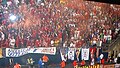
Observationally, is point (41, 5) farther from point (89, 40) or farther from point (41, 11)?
point (89, 40)

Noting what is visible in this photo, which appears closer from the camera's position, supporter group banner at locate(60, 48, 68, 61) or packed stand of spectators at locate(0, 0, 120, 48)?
packed stand of spectators at locate(0, 0, 120, 48)

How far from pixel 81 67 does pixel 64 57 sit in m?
0.33

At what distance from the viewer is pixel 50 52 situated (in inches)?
111

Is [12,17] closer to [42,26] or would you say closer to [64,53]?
[42,26]

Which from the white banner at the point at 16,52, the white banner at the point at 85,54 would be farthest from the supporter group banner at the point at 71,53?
the white banner at the point at 16,52

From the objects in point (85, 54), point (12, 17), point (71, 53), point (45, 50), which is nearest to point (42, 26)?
point (45, 50)

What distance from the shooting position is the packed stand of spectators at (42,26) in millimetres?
2525

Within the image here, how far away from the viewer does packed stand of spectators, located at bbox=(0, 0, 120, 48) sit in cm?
253

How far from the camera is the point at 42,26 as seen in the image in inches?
109

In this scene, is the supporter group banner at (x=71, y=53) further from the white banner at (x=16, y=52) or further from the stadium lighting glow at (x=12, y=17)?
the stadium lighting glow at (x=12, y=17)

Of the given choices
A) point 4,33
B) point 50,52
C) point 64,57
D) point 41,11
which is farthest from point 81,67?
point 4,33

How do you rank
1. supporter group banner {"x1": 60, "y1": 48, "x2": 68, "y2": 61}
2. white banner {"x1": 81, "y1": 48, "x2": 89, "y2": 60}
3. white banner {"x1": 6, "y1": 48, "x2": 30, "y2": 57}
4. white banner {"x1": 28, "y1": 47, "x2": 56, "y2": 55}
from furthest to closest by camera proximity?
1. white banner {"x1": 81, "y1": 48, "x2": 89, "y2": 60}
2. supporter group banner {"x1": 60, "y1": 48, "x2": 68, "y2": 61}
3. white banner {"x1": 28, "y1": 47, "x2": 56, "y2": 55}
4. white banner {"x1": 6, "y1": 48, "x2": 30, "y2": 57}

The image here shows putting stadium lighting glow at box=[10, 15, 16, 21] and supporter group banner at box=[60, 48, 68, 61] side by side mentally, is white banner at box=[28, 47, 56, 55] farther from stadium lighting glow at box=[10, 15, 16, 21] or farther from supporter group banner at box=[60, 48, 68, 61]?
stadium lighting glow at box=[10, 15, 16, 21]

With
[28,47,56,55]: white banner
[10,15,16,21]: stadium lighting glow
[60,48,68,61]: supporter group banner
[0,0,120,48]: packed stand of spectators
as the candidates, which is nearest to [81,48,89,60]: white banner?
[0,0,120,48]: packed stand of spectators
